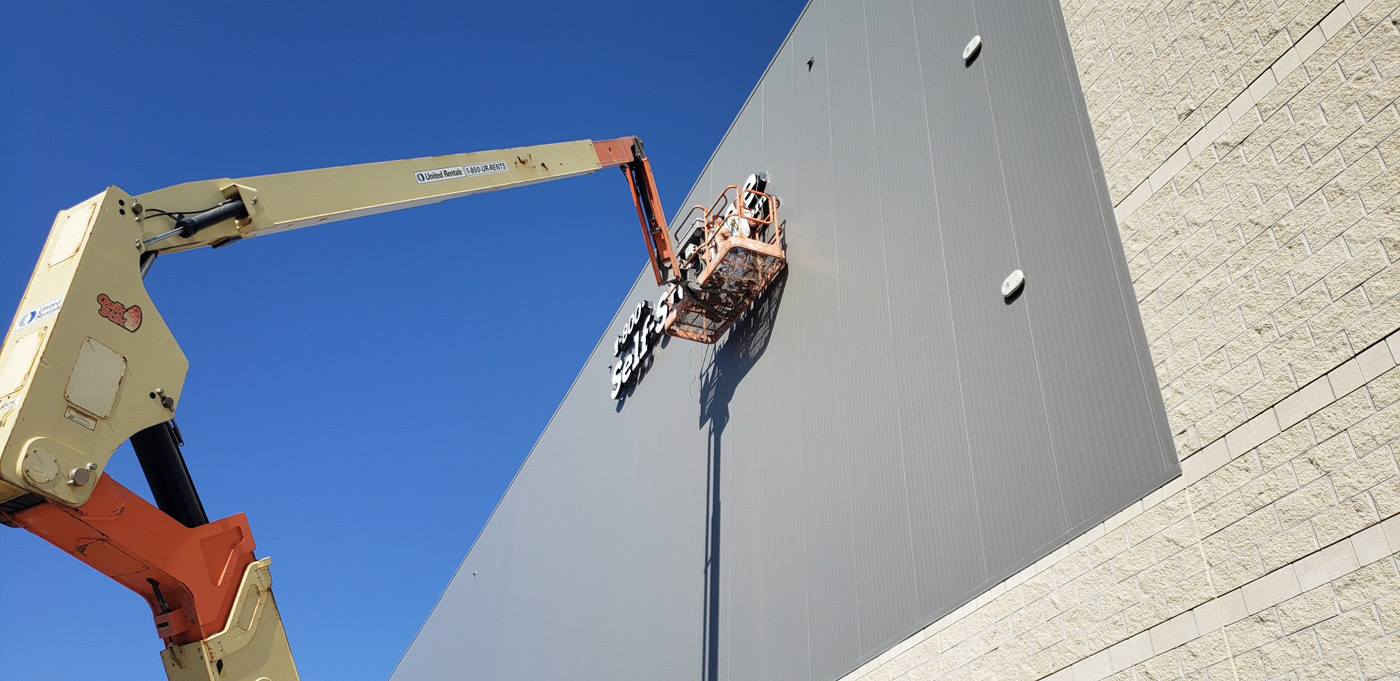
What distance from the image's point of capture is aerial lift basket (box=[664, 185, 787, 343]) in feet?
59.7

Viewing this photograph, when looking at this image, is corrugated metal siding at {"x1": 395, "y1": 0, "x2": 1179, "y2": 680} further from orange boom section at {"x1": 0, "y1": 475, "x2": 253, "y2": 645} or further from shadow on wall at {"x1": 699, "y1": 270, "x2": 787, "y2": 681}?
orange boom section at {"x1": 0, "y1": 475, "x2": 253, "y2": 645}

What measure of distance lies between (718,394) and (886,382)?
693cm

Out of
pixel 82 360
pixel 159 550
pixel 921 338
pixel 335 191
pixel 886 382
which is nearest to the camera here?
pixel 82 360

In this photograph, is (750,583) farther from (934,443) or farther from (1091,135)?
(1091,135)

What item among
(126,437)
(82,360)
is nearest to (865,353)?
(126,437)

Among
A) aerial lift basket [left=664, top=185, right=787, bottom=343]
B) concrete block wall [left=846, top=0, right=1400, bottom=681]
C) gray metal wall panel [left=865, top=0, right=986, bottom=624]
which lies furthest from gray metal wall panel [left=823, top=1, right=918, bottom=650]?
concrete block wall [left=846, top=0, right=1400, bottom=681]

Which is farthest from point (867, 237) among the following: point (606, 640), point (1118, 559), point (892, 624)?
point (606, 640)

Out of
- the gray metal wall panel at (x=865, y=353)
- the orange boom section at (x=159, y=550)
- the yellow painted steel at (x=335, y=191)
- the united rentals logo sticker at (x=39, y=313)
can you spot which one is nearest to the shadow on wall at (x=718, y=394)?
the gray metal wall panel at (x=865, y=353)

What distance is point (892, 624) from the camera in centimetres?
1202

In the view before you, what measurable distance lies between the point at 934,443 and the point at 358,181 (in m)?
8.19

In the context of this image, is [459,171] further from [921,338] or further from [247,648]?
[247,648]

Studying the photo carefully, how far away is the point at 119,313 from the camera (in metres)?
7.49

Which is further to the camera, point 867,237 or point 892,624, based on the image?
point 867,237

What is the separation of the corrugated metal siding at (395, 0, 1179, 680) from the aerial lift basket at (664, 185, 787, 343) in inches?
18.4
